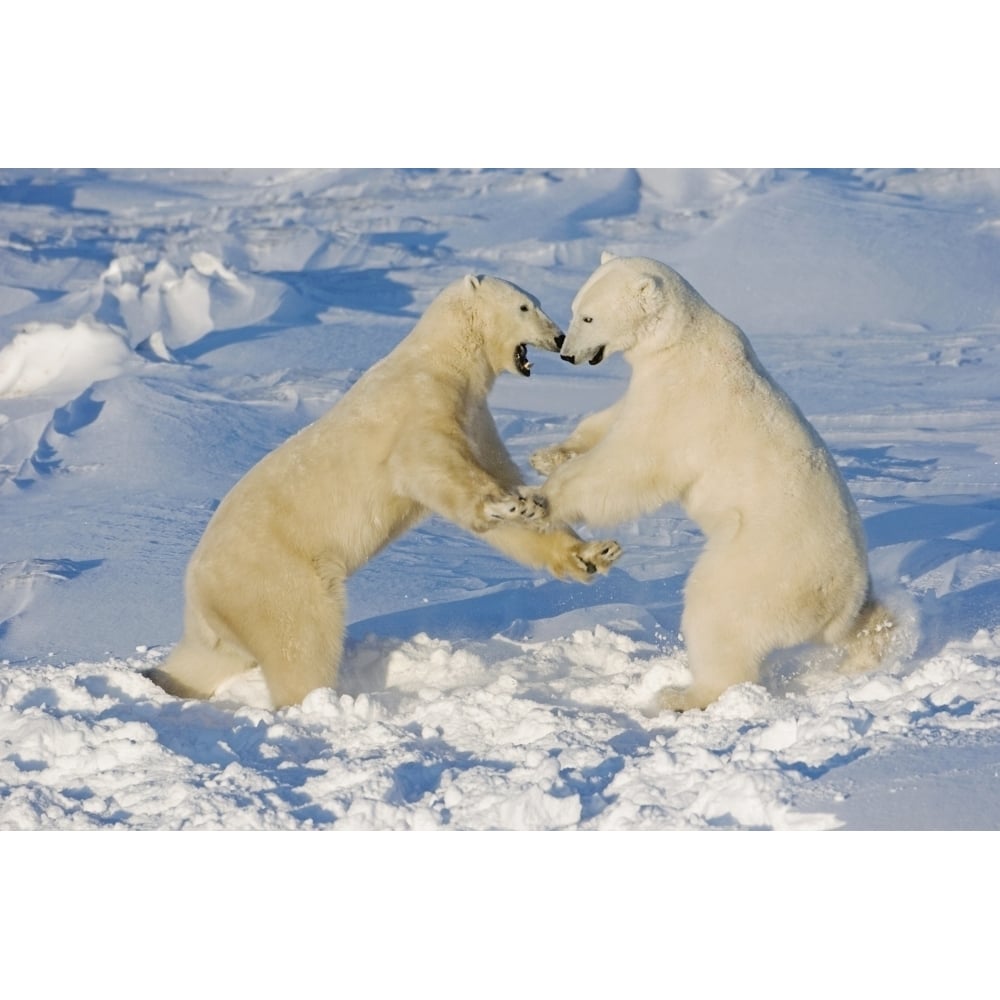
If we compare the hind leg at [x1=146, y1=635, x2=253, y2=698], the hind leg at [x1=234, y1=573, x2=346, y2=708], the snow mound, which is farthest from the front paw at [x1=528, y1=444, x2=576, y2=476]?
the snow mound

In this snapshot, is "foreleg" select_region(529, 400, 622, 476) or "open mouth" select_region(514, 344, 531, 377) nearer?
"foreleg" select_region(529, 400, 622, 476)

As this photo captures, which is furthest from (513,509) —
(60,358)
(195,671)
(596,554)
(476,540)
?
(60,358)

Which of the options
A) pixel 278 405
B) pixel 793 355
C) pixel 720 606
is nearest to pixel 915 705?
Result: pixel 720 606

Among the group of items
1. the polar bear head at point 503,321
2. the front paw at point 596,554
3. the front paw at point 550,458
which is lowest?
the front paw at point 596,554

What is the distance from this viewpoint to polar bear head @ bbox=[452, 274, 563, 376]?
5.02 m

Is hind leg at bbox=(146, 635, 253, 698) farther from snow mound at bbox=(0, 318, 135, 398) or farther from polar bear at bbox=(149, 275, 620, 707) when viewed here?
Result: snow mound at bbox=(0, 318, 135, 398)

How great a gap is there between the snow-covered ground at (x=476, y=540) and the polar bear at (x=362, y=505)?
208 mm

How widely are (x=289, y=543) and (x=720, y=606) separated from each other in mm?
1429

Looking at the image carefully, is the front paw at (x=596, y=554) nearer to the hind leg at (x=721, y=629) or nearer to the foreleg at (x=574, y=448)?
the hind leg at (x=721, y=629)

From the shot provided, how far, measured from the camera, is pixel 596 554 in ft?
14.9

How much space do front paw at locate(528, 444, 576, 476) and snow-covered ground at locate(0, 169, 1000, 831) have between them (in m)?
0.71

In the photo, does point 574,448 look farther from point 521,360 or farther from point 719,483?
point 719,483

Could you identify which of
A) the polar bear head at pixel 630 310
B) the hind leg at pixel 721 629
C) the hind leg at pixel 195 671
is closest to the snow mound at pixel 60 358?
the hind leg at pixel 195 671

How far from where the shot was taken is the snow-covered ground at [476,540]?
12.5 ft
